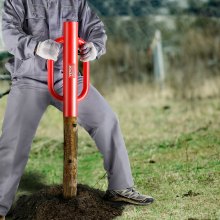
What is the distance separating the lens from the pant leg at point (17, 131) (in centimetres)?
406

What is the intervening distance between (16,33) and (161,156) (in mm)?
2344

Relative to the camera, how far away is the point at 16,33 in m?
3.95

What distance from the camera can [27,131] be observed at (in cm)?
408

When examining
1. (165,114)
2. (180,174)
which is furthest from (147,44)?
(180,174)

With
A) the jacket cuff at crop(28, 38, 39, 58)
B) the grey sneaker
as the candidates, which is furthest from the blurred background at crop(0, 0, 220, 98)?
the jacket cuff at crop(28, 38, 39, 58)

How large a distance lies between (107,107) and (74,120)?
26 cm

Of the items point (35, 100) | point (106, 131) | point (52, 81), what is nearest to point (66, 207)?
point (106, 131)

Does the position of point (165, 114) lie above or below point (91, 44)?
below

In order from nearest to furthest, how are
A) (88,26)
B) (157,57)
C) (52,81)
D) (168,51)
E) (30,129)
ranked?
1. (52,81)
2. (30,129)
3. (88,26)
4. (157,57)
5. (168,51)

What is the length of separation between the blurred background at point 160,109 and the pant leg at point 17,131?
81 centimetres

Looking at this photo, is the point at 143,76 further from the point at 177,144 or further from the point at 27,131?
the point at 27,131

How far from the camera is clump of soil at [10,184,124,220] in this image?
13.4 feet

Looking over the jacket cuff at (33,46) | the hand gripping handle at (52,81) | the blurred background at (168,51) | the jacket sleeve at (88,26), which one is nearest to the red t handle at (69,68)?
the hand gripping handle at (52,81)

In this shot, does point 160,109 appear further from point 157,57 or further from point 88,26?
point 88,26
